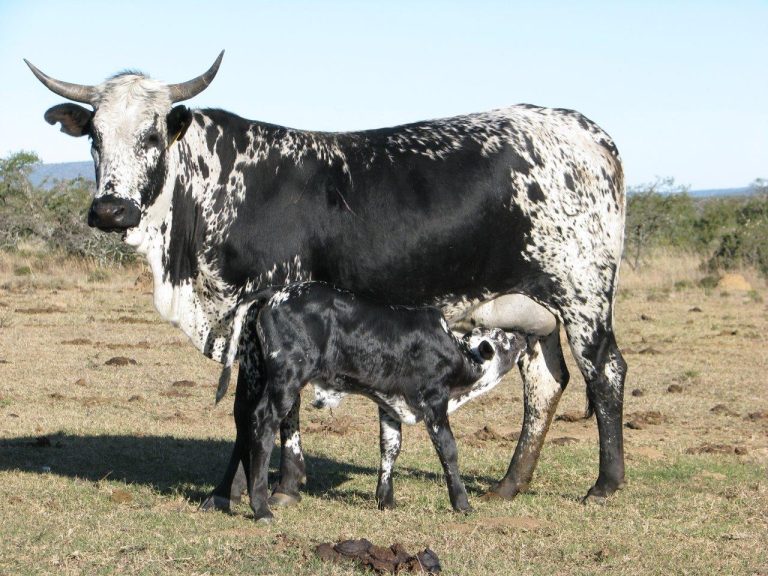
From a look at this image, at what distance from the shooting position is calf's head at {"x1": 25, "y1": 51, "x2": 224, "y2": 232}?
669 centimetres

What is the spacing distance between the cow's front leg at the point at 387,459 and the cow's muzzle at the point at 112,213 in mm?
1885

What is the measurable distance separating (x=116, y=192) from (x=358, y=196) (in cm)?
140

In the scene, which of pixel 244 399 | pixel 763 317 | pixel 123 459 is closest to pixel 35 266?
pixel 763 317

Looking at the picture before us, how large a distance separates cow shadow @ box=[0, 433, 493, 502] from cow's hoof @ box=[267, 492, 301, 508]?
35 cm

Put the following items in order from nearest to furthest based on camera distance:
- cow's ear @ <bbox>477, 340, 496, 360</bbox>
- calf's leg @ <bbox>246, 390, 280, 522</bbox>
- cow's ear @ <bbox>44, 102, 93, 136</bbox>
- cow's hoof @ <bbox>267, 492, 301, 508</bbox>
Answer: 1. calf's leg @ <bbox>246, 390, 280, 522</bbox>
2. cow's ear @ <bbox>44, 102, 93, 136</bbox>
3. cow's hoof @ <bbox>267, 492, 301, 508</bbox>
4. cow's ear @ <bbox>477, 340, 496, 360</bbox>

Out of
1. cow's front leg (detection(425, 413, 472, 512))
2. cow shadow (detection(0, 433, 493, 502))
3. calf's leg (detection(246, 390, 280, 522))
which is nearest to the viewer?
calf's leg (detection(246, 390, 280, 522))

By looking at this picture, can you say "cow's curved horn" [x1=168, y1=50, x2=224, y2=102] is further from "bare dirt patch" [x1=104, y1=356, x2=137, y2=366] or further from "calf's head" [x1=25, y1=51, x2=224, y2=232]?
"bare dirt patch" [x1=104, y1=356, x2=137, y2=366]

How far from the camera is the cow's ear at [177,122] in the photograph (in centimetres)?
688

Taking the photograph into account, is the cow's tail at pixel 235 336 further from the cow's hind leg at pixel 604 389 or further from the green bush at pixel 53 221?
the green bush at pixel 53 221

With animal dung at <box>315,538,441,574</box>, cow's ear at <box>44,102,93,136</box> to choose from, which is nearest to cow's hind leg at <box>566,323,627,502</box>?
animal dung at <box>315,538,441,574</box>

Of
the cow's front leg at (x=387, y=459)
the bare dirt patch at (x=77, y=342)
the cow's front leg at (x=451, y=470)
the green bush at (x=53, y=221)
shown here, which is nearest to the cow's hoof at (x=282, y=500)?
the cow's front leg at (x=387, y=459)

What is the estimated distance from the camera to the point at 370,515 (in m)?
6.87

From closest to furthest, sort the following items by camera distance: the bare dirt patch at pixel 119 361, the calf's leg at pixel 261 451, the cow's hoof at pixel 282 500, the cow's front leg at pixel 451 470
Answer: the calf's leg at pixel 261 451, the cow's front leg at pixel 451 470, the cow's hoof at pixel 282 500, the bare dirt patch at pixel 119 361

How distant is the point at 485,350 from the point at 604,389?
2.91 ft
